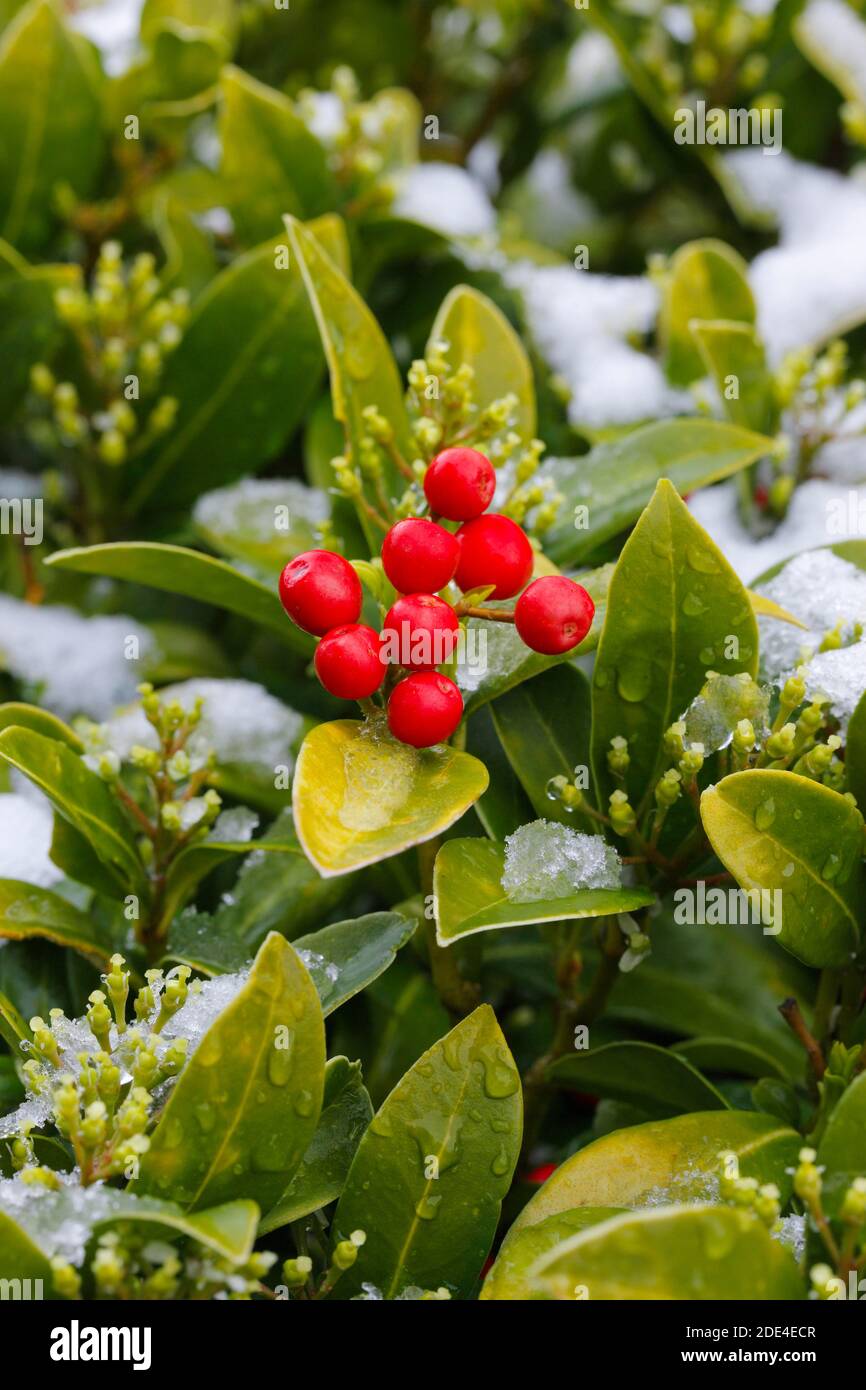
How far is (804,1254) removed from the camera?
1.16 metres

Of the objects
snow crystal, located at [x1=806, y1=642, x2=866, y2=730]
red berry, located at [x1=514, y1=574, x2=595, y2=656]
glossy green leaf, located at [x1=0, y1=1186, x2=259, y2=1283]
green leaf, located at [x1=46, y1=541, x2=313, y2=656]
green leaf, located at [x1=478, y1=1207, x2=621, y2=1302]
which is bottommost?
green leaf, located at [x1=478, y1=1207, x2=621, y2=1302]

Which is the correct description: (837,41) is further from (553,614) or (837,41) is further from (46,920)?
(46,920)

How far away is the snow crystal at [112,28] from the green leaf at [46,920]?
1.38 meters

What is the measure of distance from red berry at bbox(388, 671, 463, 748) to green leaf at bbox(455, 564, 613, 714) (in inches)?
4.4

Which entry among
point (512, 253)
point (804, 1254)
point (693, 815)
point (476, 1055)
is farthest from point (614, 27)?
point (804, 1254)

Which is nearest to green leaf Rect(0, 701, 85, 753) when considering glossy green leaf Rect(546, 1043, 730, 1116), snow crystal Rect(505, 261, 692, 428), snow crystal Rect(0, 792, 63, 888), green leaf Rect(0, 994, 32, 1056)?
snow crystal Rect(0, 792, 63, 888)

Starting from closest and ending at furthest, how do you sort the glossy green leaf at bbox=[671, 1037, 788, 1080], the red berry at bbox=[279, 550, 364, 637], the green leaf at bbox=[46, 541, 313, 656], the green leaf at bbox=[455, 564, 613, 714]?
the red berry at bbox=[279, 550, 364, 637]
the green leaf at bbox=[455, 564, 613, 714]
the green leaf at bbox=[46, 541, 313, 656]
the glossy green leaf at bbox=[671, 1037, 788, 1080]

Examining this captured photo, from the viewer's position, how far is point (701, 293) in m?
1.92

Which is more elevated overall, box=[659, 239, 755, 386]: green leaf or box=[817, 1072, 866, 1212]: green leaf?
box=[659, 239, 755, 386]: green leaf

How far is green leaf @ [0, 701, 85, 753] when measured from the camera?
1.43 metres

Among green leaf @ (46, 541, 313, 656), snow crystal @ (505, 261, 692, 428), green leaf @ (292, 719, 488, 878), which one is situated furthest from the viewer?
snow crystal @ (505, 261, 692, 428)

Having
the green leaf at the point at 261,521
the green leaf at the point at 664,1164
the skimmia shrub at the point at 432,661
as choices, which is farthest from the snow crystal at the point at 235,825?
the green leaf at the point at 664,1164

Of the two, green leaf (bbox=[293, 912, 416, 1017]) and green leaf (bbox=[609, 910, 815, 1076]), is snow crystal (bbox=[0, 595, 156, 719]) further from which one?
green leaf (bbox=[609, 910, 815, 1076])
